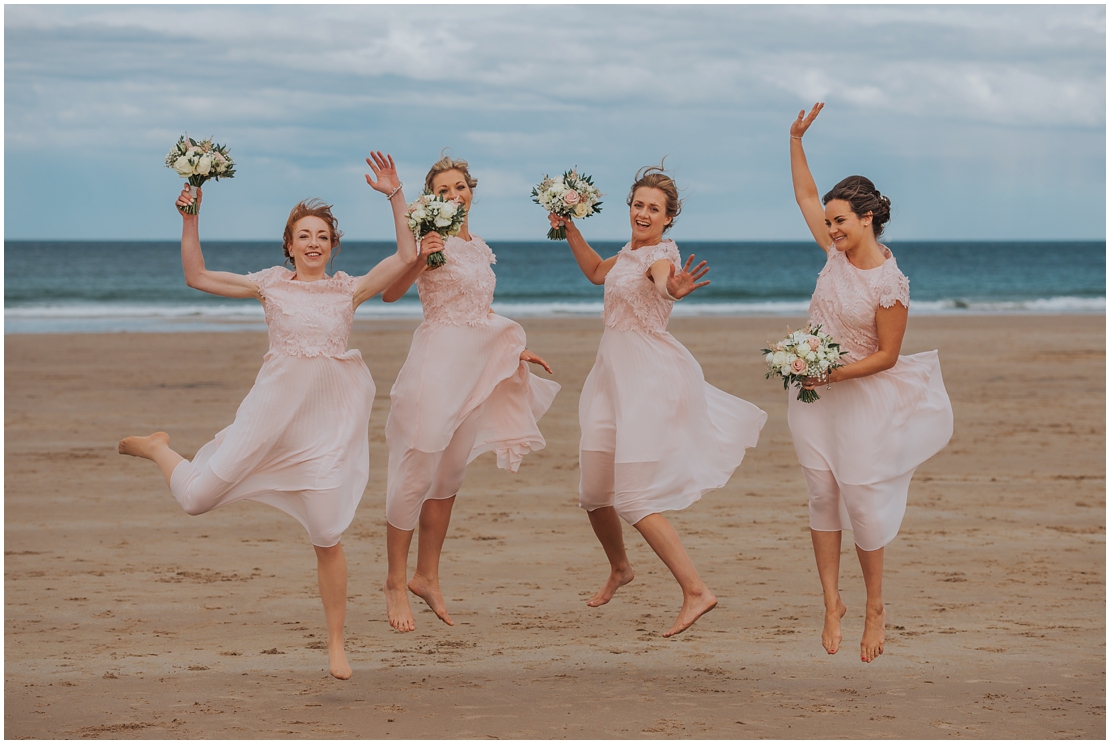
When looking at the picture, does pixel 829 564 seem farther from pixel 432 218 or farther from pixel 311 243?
pixel 311 243

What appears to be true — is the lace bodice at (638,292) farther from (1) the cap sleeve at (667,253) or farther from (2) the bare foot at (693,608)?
Answer: (2) the bare foot at (693,608)

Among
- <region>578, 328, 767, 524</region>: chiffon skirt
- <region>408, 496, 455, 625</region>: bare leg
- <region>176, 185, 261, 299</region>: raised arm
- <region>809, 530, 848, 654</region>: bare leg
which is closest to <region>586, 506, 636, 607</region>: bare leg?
<region>578, 328, 767, 524</region>: chiffon skirt

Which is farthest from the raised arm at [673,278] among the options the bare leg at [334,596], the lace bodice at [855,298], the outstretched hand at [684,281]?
the bare leg at [334,596]

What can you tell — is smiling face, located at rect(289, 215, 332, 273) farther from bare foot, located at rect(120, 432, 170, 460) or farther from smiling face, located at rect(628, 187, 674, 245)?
smiling face, located at rect(628, 187, 674, 245)

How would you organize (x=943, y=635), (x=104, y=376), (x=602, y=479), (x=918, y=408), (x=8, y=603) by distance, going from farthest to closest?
1. (x=104, y=376)
2. (x=8, y=603)
3. (x=943, y=635)
4. (x=602, y=479)
5. (x=918, y=408)

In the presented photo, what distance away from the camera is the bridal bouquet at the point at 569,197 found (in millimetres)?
6832

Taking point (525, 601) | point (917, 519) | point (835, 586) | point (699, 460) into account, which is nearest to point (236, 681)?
point (525, 601)

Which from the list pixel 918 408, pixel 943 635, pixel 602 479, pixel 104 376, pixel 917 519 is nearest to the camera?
pixel 918 408

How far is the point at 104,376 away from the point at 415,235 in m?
13.4

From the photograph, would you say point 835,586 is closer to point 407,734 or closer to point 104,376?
point 407,734

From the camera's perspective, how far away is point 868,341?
6.09 m

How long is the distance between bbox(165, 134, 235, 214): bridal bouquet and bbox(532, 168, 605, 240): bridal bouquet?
5.72ft

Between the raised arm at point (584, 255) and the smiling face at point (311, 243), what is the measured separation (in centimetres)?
138

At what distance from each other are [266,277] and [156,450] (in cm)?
121
